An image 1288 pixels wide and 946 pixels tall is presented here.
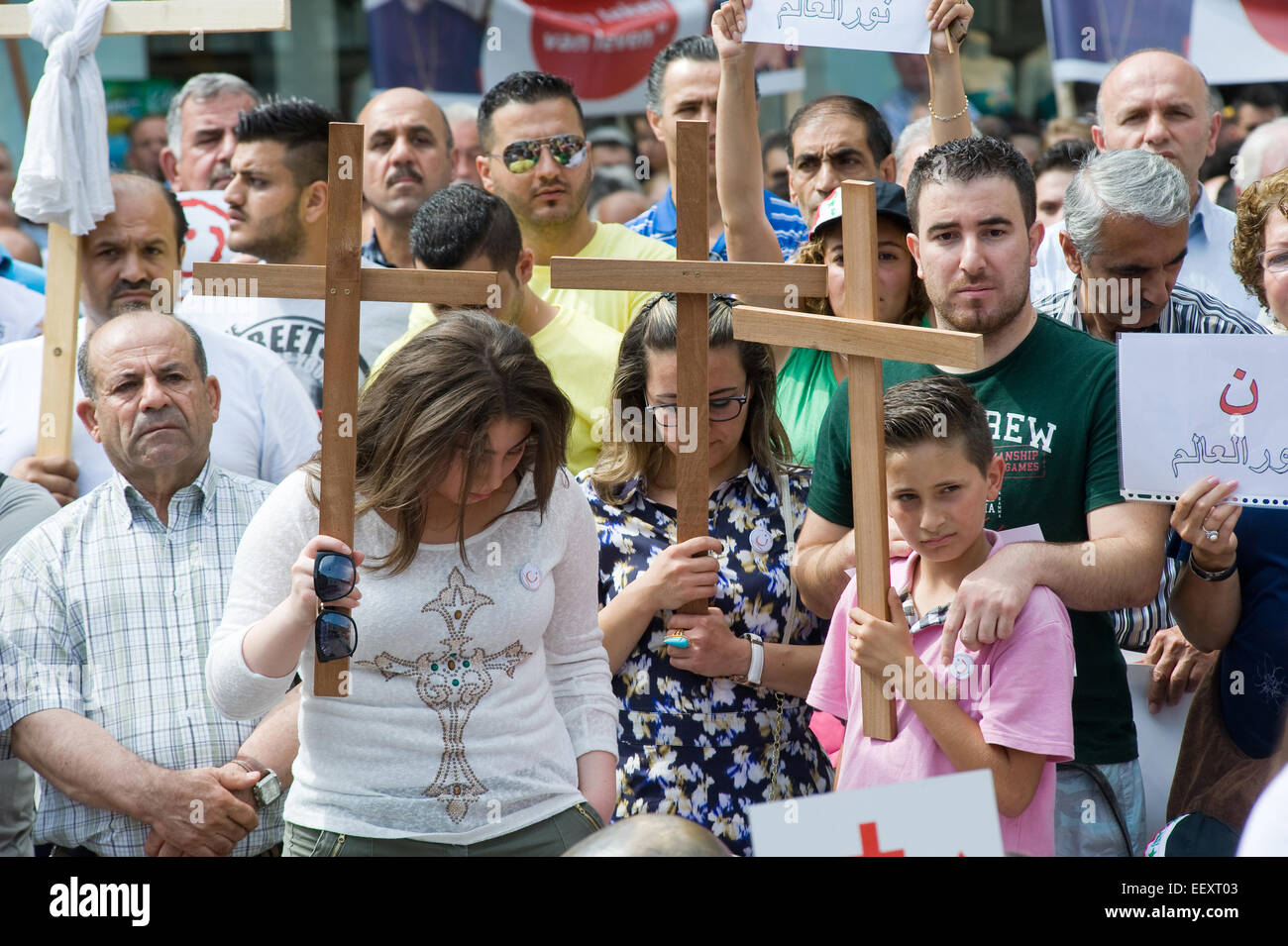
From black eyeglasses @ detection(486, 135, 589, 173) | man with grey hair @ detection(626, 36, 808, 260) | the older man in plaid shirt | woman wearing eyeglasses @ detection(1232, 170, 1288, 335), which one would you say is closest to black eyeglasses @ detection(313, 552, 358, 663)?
the older man in plaid shirt

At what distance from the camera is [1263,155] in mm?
5250

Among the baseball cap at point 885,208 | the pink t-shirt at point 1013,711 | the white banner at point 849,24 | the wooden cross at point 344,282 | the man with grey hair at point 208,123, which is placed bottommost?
the pink t-shirt at point 1013,711

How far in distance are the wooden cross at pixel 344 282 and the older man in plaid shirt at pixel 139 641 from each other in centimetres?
82

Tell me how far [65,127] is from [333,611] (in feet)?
6.96

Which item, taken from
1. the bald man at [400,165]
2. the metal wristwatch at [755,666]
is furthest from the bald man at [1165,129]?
the bald man at [400,165]

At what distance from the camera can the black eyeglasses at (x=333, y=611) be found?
241 cm

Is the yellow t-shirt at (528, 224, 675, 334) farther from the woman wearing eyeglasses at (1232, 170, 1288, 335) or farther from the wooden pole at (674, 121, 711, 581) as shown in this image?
the woman wearing eyeglasses at (1232, 170, 1288, 335)

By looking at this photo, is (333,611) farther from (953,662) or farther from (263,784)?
(953,662)

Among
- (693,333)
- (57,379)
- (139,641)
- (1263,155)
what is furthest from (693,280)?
(1263,155)

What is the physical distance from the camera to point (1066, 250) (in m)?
3.76

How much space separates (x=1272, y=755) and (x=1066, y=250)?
138 cm

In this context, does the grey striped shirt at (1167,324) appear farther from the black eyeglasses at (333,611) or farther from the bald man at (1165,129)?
the black eyeglasses at (333,611)

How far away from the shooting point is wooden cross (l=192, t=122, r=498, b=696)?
8.71 feet

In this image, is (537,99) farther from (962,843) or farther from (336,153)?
(962,843)
